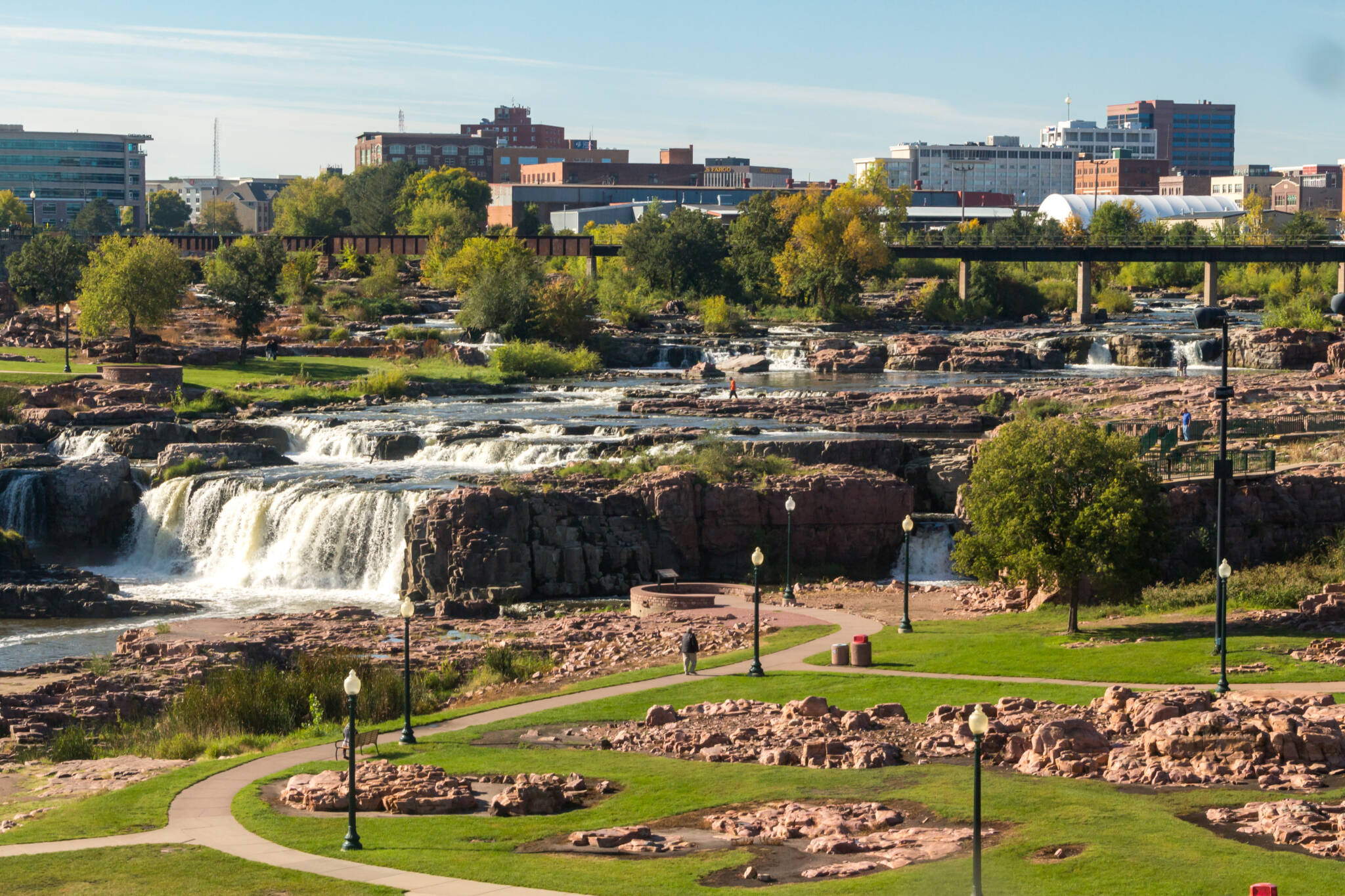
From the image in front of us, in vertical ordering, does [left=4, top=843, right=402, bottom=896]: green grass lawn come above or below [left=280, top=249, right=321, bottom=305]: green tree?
below

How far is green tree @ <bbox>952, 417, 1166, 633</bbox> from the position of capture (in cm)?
3516

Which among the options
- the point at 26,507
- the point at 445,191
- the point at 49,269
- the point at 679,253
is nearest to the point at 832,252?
the point at 679,253

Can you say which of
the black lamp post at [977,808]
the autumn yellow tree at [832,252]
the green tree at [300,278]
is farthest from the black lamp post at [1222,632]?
the green tree at [300,278]

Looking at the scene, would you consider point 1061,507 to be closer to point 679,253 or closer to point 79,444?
point 79,444

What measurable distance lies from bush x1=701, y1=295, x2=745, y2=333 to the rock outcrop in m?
58.2

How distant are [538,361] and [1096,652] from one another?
56.2 m

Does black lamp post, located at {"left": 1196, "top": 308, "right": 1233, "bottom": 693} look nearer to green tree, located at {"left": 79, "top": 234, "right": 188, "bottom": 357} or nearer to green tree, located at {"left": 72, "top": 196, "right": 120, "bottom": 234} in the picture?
green tree, located at {"left": 79, "top": 234, "right": 188, "bottom": 357}

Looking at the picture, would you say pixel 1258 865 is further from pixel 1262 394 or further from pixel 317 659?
pixel 1262 394

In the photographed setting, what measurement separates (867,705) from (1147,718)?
5.96 metres

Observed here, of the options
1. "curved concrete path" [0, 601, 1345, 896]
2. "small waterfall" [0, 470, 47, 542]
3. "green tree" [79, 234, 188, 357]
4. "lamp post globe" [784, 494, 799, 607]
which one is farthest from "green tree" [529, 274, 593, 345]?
"curved concrete path" [0, 601, 1345, 896]

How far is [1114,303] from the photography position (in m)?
129

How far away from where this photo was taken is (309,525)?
51.4 meters

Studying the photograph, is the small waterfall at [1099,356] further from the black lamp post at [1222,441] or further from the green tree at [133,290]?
the black lamp post at [1222,441]

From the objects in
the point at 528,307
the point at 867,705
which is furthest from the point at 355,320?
the point at 867,705
